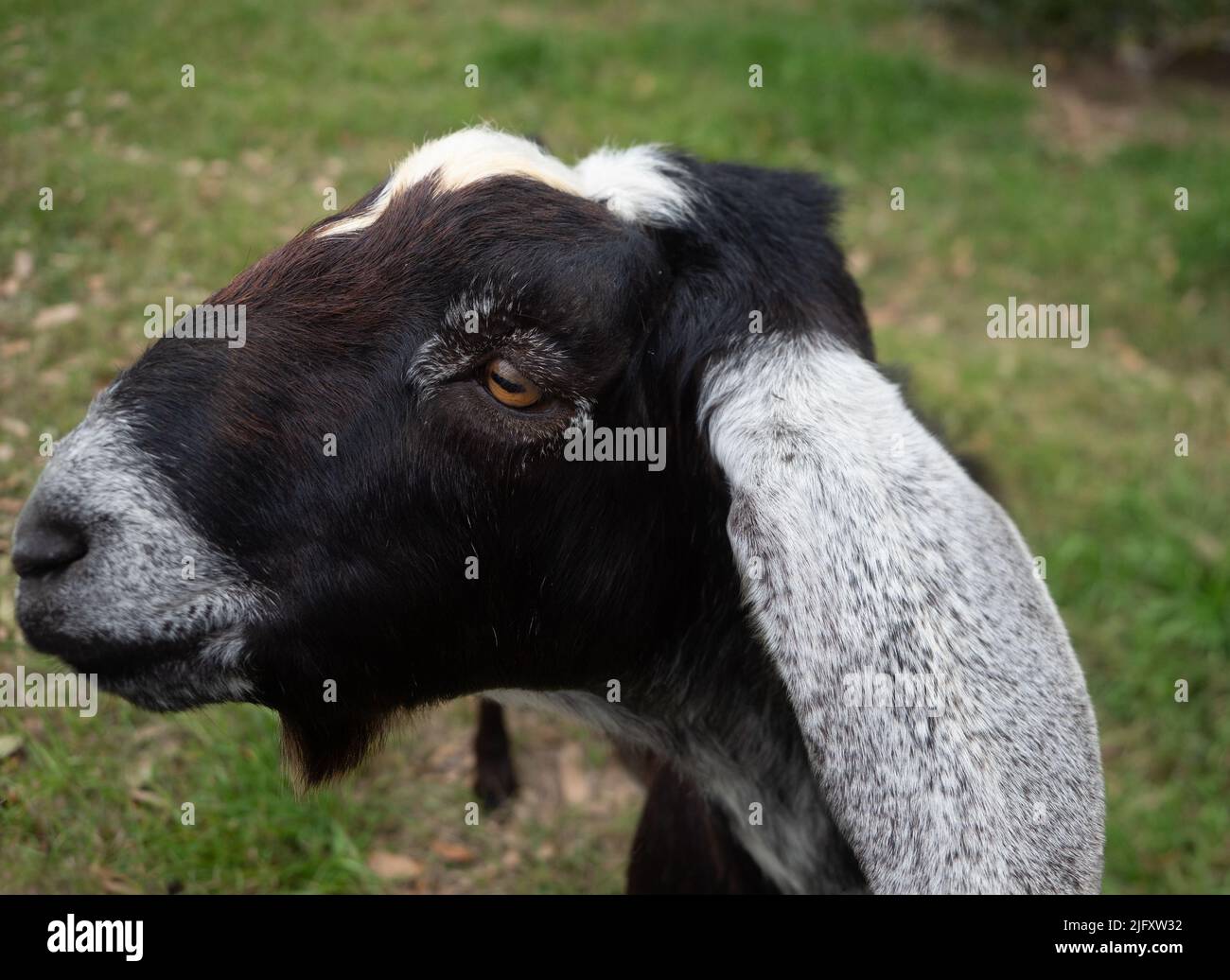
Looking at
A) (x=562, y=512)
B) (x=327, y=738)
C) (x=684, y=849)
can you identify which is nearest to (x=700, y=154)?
(x=684, y=849)

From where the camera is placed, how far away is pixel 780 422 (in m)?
2.12

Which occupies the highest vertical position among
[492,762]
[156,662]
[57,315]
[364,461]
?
[57,315]

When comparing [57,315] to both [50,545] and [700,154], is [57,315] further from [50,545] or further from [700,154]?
[700,154]

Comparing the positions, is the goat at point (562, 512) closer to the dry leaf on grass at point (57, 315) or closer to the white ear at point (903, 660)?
the white ear at point (903, 660)

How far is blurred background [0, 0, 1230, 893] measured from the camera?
3521mm

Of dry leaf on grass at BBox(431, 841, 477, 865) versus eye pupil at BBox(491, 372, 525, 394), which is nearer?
eye pupil at BBox(491, 372, 525, 394)

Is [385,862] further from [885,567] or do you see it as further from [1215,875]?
[1215,875]

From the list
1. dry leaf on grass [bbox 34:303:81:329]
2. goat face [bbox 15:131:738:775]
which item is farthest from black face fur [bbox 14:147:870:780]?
dry leaf on grass [bbox 34:303:81:329]

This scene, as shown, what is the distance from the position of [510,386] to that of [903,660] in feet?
2.97

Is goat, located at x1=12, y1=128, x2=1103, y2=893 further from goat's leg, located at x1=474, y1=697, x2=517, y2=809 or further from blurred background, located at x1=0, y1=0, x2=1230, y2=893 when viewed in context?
goat's leg, located at x1=474, y1=697, x2=517, y2=809

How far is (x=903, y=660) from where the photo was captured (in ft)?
6.58

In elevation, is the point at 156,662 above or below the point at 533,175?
below
